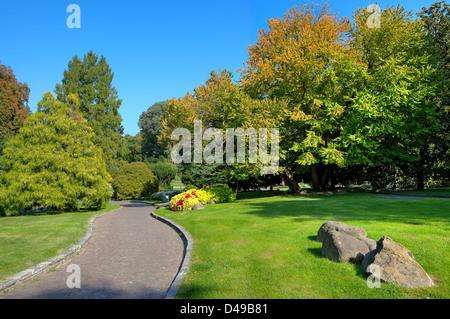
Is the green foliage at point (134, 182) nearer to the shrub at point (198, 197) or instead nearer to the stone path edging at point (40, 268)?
the shrub at point (198, 197)

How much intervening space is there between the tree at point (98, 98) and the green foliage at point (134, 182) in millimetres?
9840

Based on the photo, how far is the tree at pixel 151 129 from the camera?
216ft

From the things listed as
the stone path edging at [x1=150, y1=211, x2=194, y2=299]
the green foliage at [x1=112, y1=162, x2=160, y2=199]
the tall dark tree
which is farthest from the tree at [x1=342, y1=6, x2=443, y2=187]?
the green foliage at [x1=112, y1=162, x2=160, y2=199]

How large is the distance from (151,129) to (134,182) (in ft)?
114

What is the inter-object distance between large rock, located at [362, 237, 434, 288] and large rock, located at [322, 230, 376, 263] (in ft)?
1.88

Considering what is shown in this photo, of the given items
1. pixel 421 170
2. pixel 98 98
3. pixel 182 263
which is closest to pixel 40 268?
pixel 182 263

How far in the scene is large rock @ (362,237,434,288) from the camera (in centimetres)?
426

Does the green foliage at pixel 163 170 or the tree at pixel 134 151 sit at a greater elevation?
the tree at pixel 134 151

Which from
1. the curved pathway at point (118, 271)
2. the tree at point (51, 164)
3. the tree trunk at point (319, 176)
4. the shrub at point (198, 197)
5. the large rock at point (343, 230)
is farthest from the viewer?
the tree trunk at point (319, 176)

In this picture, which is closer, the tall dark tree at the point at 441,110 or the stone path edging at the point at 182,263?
the stone path edging at the point at 182,263

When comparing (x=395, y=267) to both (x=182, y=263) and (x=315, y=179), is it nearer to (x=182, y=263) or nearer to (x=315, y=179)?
(x=182, y=263)

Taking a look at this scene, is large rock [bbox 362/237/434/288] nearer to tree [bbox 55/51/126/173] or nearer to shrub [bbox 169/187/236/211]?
shrub [bbox 169/187/236/211]

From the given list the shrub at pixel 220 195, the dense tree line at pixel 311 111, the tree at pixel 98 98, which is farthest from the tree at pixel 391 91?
the tree at pixel 98 98
